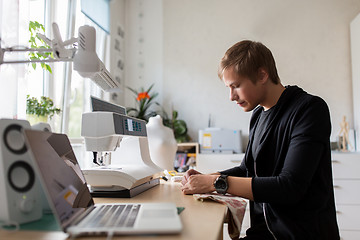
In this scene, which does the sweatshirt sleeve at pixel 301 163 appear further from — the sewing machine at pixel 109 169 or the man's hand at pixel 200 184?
the sewing machine at pixel 109 169

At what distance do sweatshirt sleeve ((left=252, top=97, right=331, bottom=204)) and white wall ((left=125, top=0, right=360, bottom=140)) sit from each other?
2702 mm

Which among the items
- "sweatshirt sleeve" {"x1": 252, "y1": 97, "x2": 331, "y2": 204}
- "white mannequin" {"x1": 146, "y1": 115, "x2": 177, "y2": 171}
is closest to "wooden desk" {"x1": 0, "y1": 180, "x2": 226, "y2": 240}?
"sweatshirt sleeve" {"x1": 252, "y1": 97, "x2": 331, "y2": 204}

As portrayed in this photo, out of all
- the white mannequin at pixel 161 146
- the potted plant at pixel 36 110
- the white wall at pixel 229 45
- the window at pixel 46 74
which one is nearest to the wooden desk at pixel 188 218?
the white mannequin at pixel 161 146

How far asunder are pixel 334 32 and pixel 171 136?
261cm

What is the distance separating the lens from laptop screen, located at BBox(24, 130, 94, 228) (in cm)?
81

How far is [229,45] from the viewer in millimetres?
3996

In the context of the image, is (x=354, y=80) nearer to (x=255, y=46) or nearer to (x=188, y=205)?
(x=255, y=46)

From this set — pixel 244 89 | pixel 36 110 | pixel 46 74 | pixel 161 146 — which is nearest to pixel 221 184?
pixel 244 89

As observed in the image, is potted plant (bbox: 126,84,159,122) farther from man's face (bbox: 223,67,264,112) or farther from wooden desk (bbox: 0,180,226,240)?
man's face (bbox: 223,67,264,112)

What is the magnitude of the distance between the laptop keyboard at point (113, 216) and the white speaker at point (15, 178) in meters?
0.19

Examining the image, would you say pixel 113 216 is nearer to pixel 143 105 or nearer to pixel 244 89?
pixel 244 89

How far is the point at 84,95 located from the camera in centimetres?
329

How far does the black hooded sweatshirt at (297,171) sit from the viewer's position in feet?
3.70

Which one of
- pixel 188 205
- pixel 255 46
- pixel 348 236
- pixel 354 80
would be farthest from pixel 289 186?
pixel 354 80
